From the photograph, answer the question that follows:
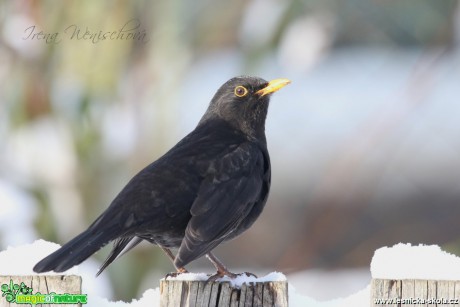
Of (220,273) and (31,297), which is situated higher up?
(220,273)

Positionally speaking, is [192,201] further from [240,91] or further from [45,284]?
[45,284]

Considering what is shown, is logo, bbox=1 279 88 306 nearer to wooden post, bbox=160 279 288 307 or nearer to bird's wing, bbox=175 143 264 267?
wooden post, bbox=160 279 288 307

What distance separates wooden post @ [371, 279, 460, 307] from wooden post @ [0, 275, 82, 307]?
80 cm

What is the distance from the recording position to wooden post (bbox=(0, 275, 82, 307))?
7.97 ft

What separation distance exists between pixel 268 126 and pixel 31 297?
13.8ft

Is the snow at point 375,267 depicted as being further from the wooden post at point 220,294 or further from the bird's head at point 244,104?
the bird's head at point 244,104

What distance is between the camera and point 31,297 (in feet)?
8.00

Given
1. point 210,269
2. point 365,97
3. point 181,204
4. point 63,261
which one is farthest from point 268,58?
point 63,261

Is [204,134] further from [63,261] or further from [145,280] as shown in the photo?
[145,280]

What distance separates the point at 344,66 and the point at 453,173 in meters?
1.28

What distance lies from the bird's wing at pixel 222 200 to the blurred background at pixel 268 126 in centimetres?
189

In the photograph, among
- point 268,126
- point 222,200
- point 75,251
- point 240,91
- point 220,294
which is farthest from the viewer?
point 268,126

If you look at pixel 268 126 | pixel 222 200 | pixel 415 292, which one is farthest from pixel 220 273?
pixel 268 126

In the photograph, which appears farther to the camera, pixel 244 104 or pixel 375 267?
pixel 244 104
